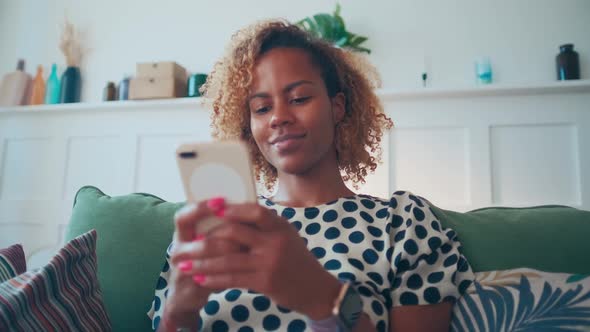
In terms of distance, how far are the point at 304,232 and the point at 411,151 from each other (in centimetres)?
136

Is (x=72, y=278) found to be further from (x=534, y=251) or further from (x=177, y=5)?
(x=177, y=5)

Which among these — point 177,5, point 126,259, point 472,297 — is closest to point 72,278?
point 126,259

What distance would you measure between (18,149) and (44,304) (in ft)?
7.77

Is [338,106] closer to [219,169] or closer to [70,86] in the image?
[219,169]

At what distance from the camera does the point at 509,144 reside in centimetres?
199

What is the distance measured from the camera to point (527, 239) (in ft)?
2.75

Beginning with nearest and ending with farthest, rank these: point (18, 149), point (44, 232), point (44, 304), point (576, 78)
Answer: point (44, 304) < point (576, 78) < point (44, 232) < point (18, 149)

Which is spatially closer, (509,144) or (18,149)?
(509,144)

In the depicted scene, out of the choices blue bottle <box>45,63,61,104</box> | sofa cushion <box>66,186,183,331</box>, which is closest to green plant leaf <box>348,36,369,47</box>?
sofa cushion <box>66,186,183,331</box>

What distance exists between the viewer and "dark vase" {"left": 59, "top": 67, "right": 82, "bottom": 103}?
2490 millimetres

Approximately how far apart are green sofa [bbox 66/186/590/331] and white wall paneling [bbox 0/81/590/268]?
1118 millimetres

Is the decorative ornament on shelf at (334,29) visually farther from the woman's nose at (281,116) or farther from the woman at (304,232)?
the woman's nose at (281,116)

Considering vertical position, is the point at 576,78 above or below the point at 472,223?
above

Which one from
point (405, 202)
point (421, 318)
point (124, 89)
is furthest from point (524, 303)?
point (124, 89)
